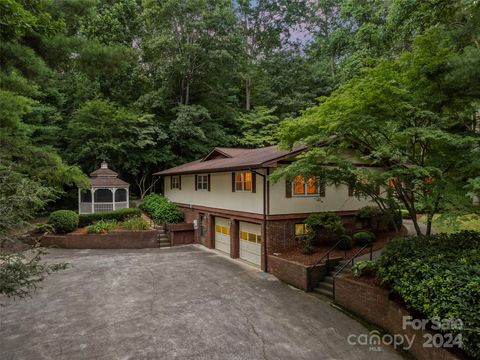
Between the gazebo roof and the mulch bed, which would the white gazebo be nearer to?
the gazebo roof

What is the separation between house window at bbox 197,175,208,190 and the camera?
18719mm

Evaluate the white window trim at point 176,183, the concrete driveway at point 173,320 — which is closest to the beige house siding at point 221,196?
the white window trim at point 176,183

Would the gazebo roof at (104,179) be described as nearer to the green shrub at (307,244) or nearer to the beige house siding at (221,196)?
the beige house siding at (221,196)

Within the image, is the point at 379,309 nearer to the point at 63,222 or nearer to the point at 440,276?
the point at 440,276

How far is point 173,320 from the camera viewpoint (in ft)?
28.0

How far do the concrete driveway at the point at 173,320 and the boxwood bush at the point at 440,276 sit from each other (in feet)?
5.90

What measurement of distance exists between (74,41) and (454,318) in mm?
11796

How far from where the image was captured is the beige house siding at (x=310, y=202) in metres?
13.3

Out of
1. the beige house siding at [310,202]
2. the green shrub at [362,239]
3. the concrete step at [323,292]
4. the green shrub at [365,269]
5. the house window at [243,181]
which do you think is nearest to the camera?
the green shrub at [365,269]

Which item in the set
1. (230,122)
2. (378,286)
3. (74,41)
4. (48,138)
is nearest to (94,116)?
(48,138)

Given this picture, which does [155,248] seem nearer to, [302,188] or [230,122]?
[302,188]

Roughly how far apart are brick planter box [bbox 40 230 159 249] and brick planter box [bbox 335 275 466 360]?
1197cm

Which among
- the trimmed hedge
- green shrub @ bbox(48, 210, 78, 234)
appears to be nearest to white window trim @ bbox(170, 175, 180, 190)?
the trimmed hedge

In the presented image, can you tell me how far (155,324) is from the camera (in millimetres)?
8289
